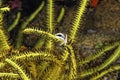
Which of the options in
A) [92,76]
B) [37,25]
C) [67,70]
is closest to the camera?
[67,70]

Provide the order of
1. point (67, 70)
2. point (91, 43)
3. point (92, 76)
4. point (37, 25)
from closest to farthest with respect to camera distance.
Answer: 1. point (67, 70)
2. point (92, 76)
3. point (91, 43)
4. point (37, 25)

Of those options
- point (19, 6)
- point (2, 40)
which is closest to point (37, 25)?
point (19, 6)

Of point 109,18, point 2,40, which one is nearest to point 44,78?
point 2,40

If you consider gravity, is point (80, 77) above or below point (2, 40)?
below

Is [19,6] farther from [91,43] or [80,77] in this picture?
[80,77]

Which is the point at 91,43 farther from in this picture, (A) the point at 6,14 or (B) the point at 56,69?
(B) the point at 56,69

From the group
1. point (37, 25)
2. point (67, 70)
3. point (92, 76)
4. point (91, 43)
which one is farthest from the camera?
point (37, 25)

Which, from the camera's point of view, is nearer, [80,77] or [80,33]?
[80,77]

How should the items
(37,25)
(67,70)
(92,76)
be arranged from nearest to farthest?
(67,70), (92,76), (37,25)

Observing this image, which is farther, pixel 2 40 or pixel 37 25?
pixel 37 25
